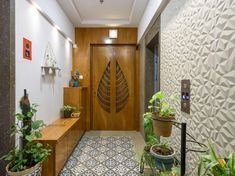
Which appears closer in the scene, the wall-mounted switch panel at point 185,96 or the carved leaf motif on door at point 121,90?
the wall-mounted switch panel at point 185,96

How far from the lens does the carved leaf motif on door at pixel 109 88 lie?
5098 millimetres

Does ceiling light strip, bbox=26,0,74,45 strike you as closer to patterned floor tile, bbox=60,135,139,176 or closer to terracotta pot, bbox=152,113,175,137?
terracotta pot, bbox=152,113,175,137

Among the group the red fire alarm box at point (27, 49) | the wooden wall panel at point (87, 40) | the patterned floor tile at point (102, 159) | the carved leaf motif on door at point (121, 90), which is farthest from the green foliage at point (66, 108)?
the red fire alarm box at point (27, 49)

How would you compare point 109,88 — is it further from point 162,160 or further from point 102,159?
point 162,160

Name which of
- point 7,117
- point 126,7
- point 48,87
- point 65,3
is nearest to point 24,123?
point 7,117

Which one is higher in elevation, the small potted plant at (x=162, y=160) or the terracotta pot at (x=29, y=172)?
the small potted plant at (x=162, y=160)

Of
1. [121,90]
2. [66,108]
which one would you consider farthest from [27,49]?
[121,90]

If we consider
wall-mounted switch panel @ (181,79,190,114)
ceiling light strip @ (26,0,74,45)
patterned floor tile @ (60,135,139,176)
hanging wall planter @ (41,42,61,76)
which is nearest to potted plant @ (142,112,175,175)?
wall-mounted switch panel @ (181,79,190,114)

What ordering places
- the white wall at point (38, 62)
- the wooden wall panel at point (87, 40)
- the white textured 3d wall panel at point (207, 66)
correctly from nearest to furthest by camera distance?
the white textured 3d wall panel at point (207, 66) < the white wall at point (38, 62) < the wooden wall panel at point (87, 40)

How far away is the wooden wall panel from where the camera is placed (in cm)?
497

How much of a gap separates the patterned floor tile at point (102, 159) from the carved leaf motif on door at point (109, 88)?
117cm

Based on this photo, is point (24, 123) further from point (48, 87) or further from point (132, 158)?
point (132, 158)

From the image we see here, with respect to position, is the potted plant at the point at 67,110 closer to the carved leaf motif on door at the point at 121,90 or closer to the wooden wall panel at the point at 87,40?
the wooden wall panel at the point at 87,40

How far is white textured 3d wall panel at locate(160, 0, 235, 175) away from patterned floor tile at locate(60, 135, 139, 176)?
46.1 inches
